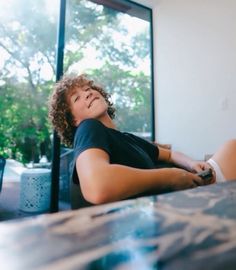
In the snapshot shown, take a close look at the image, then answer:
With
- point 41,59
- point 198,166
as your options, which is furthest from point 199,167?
point 41,59

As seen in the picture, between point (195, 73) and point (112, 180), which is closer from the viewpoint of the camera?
point (112, 180)

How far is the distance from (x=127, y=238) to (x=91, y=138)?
0.63 metres

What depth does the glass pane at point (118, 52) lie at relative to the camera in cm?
294

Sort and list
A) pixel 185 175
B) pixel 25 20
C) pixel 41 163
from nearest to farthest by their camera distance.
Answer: pixel 185 175
pixel 25 20
pixel 41 163

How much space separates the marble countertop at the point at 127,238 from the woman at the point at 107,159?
0.79 feet

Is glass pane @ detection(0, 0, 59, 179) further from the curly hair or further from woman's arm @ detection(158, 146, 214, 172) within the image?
woman's arm @ detection(158, 146, 214, 172)

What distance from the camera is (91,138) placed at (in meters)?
1.05

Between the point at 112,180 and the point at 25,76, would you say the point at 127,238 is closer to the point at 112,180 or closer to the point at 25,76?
the point at 112,180

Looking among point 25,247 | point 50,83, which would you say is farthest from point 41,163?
point 25,247

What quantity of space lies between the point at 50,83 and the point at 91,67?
1.65 feet

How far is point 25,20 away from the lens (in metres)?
2.69

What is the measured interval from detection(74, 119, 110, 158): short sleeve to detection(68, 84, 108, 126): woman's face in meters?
0.21

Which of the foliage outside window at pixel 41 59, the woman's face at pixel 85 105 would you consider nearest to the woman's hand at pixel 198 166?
the woman's face at pixel 85 105

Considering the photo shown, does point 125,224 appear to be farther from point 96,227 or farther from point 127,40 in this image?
point 127,40
